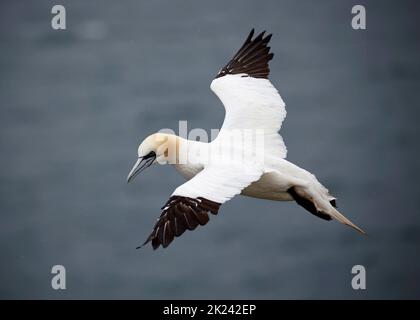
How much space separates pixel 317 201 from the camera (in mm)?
11648

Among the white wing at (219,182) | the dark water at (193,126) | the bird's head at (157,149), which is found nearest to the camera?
the white wing at (219,182)

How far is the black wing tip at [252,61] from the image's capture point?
1341 cm

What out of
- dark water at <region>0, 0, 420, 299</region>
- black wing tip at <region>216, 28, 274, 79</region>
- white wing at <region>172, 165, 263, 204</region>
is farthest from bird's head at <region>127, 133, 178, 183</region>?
dark water at <region>0, 0, 420, 299</region>

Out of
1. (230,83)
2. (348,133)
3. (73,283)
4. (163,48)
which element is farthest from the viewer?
(163,48)

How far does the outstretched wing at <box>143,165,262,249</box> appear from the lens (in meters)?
10.2

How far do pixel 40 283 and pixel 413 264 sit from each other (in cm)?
654

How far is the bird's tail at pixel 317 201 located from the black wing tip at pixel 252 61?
2.09 metres

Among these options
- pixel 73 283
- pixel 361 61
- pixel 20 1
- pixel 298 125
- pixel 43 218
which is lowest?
pixel 73 283

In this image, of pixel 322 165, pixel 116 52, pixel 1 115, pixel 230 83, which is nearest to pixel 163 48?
pixel 116 52

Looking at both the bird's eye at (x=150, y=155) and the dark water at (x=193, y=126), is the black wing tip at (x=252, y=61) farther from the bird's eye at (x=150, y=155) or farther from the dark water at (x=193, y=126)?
the dark water at (x=193, y=126)

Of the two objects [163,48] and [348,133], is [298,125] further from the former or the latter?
[163,48]

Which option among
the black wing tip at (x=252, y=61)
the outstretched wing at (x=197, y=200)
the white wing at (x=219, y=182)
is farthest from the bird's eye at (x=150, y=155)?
the black wing tip at (x=252, y=61)

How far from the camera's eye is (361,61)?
27641 millimetres

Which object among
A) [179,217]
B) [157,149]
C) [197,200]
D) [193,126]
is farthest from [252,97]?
[193,126]
